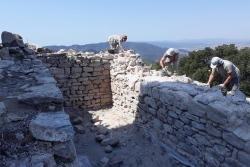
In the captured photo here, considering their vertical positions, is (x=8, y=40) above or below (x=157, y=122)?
above

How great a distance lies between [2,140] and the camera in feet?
5.79

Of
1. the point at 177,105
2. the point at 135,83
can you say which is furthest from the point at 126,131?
the point at 177,105

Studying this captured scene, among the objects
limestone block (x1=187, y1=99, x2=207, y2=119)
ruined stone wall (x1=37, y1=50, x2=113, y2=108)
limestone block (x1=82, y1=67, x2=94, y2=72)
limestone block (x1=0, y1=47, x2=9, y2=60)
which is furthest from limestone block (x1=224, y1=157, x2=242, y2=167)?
limestone block (x1=82, y1=67, x2=94, y2=72)

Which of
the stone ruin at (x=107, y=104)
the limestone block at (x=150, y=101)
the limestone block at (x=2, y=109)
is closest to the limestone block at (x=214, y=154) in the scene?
the stone ruin at (x=107, y=104)

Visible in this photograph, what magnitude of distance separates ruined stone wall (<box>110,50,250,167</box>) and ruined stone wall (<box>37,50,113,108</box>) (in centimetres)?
193

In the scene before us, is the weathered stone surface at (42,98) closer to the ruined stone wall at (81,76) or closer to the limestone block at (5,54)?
the limestone block at (5,54)

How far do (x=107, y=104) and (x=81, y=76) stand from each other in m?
1.37

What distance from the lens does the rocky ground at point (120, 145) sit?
427 centimetres

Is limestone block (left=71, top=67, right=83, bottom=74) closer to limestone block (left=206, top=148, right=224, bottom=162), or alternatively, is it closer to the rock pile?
the rock pile

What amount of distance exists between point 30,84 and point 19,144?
154 cm

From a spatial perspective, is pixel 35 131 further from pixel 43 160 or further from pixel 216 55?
pixel 216 55

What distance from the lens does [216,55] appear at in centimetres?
1602

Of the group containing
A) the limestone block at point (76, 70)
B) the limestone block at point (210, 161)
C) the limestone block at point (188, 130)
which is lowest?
the limestone block at point (210, 161)

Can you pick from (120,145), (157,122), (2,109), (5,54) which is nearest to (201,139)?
(157,122)
